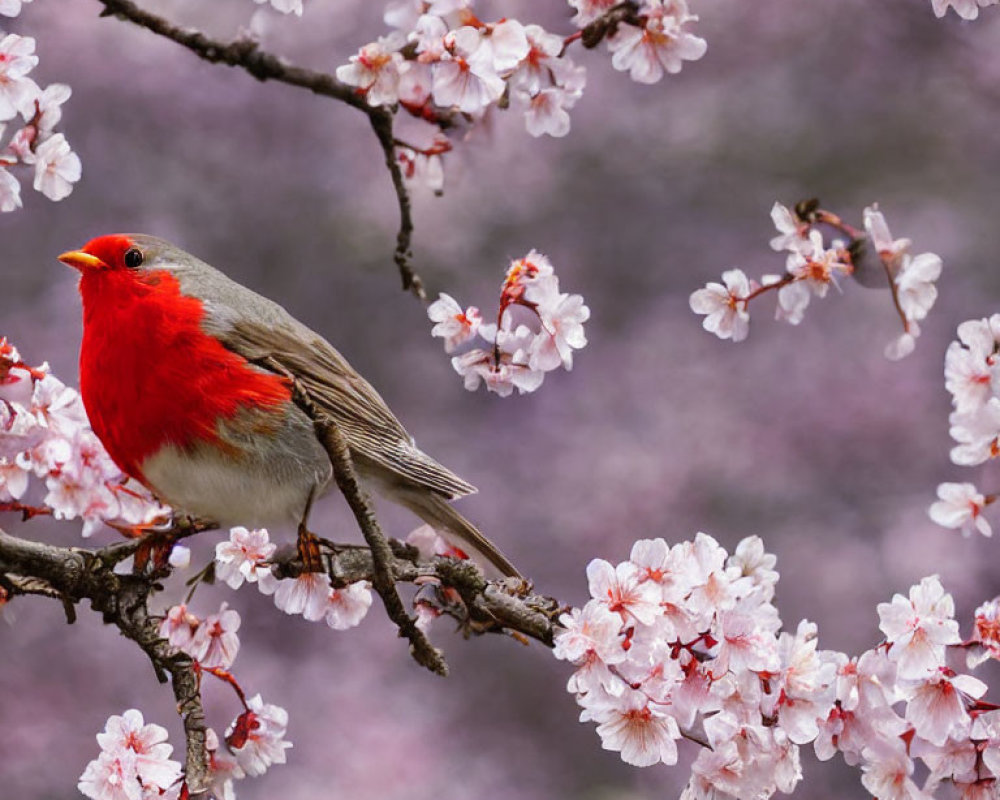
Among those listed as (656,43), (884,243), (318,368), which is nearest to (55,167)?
(318,368)

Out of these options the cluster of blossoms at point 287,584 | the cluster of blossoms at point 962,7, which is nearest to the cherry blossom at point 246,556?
the cluster of blossoms at point 287,584

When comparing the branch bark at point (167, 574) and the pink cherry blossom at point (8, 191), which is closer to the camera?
the branch bark at point (167, 574)

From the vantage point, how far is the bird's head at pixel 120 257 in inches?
67.6

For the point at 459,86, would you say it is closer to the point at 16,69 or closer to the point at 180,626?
the point at 16,69

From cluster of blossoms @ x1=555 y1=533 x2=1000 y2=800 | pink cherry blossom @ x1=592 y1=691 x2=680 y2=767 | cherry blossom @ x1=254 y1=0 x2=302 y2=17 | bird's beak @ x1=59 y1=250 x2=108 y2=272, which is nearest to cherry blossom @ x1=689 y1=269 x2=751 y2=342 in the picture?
cluster of blossoms @ x1=555 y1=533 x2=1000 y2=800

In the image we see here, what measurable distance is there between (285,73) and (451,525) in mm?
633

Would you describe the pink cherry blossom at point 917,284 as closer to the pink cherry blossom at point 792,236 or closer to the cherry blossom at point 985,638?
the pink cherry blossom at point 792,236

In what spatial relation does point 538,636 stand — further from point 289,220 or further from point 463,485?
point 289,220

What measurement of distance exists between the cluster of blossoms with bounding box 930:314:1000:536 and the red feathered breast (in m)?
0.74

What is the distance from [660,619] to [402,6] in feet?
2.70

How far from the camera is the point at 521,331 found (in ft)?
5.06

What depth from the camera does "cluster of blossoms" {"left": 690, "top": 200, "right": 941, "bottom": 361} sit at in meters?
1.49

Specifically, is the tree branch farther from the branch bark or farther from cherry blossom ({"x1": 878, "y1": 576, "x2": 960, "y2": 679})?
cherry blossom ({"x1": 878, "y1": 576, "x2": 960, "y2": 679})

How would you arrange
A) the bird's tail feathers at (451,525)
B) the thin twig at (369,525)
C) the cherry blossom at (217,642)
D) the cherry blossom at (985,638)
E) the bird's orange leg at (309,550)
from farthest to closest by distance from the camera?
the bird's tail feathers at (451,525) < the cherry blossom at (217,642) < the bird's orange leg at (309,550) < the cherry blossom at (985,638) < the thin twig at (369,525)
